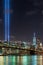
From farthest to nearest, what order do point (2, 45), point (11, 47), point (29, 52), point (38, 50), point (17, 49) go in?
1. point (38, 50)
2. point (29, 52)
3. point (17, 49)
4. point (11, 47)
5. point (2, 45)

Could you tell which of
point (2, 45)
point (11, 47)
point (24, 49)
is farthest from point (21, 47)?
point (2, 45)

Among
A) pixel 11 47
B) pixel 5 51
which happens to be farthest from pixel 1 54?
pixel 11 47

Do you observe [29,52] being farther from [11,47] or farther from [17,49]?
[11,47]

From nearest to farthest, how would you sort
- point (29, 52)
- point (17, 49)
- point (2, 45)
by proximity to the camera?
point (2, 45) → point (17, 49) → point (29, 52)

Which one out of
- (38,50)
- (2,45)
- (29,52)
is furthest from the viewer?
(38,50)

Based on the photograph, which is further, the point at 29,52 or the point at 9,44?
the point at 29,52

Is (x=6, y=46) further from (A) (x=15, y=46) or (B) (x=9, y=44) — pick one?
(A) (x=15, y=46)

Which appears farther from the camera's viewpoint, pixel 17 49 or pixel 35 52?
pixel 35 52

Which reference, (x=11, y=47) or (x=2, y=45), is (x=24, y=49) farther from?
(x=2, y=45)

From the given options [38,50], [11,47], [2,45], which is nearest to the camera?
[2,45]
